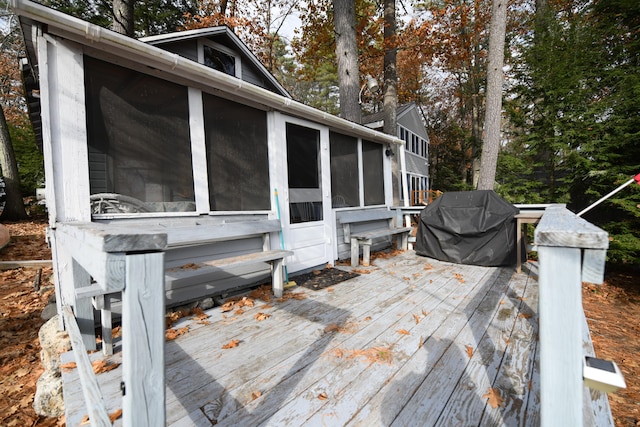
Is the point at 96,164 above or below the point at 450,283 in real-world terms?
above

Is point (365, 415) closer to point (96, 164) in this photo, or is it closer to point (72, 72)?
point (96, 164)

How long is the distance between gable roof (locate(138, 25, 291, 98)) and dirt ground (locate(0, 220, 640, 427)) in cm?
469

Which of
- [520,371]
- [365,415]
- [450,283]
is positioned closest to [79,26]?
[365,415]

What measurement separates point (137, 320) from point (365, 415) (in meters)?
1.26

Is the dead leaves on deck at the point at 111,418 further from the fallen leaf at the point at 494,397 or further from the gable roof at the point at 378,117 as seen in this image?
the gable roof at the point at 378,117

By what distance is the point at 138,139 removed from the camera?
2605 mm

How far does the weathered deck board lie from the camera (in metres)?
1.52

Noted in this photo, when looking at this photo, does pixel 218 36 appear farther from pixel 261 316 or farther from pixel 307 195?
→ pixel 261 316

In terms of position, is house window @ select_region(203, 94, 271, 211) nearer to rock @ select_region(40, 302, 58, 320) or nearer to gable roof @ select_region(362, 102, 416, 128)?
rock @ select_region(40, 302, 58, 320)

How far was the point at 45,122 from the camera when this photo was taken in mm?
2172

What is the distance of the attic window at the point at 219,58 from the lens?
691 centimetres

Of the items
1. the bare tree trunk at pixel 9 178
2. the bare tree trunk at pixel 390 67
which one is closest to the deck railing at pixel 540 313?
the bare tree trunk at pixel 390 67

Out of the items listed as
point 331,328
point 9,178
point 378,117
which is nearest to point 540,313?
point 331,328

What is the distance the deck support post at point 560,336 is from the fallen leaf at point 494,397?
2.91 ft
